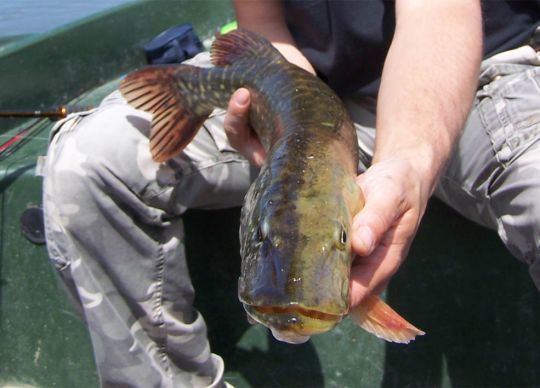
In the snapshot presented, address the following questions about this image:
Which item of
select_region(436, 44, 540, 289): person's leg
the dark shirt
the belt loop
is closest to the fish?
the dark shirt

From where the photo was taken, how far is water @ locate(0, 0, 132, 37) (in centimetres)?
571

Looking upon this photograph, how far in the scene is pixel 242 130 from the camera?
1.78 m

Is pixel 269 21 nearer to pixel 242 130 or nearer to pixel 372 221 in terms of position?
pixel 242 130

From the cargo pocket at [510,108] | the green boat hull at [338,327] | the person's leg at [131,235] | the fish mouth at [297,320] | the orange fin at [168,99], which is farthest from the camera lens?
the green boat hull at [338,327]

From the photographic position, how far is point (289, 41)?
2236 millimetres

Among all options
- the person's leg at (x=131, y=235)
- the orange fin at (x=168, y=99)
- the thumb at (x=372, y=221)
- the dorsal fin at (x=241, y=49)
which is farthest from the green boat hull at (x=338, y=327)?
A: the thumb at (x=372, y=221)

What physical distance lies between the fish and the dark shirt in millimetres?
262

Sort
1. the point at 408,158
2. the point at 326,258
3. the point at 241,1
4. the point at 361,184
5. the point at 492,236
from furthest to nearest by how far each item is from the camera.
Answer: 1. the point at 241,1
2. the point at 492,236
3. the point at 408,158
4. the point at 361,184
5. the point at 326,258

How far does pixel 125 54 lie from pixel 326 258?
2.73 meters

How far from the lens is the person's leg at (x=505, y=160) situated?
4.95 feet

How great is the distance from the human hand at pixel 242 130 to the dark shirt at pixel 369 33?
0.38 meters

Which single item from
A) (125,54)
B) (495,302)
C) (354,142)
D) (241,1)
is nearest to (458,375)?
(495,302)

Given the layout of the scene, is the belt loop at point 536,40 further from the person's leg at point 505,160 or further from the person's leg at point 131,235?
the person's leg at point 131,235

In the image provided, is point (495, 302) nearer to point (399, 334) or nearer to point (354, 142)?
Result: point (354, 142)
